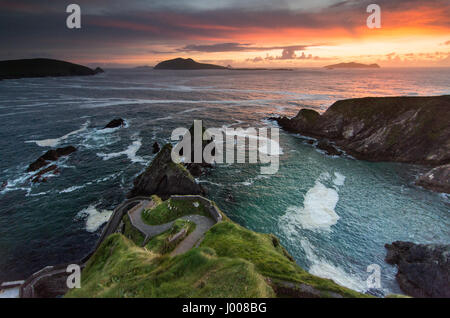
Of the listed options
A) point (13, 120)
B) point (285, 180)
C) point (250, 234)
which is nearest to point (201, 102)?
point (13, 120)

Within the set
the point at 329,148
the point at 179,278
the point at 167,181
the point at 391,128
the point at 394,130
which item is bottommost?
the point at 179,278

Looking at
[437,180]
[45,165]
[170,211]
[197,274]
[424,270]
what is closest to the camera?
[197,274]

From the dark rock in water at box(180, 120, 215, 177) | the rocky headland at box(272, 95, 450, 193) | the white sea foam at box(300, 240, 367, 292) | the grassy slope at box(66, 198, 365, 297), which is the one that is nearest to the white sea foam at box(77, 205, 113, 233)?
the grassy slope at box(66, 198, 365, 297)

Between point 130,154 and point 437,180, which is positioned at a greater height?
point 130,154

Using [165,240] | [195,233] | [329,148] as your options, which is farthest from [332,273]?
[329,148]

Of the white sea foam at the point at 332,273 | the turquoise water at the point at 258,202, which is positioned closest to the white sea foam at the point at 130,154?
the turquoise water at the point at 258,202

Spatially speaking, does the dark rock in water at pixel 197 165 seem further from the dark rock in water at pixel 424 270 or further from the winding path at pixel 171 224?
the dark rock in water at pixel 424 270

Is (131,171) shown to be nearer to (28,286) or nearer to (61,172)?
(61,172)

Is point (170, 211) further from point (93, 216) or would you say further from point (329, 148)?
point (329, 148)
